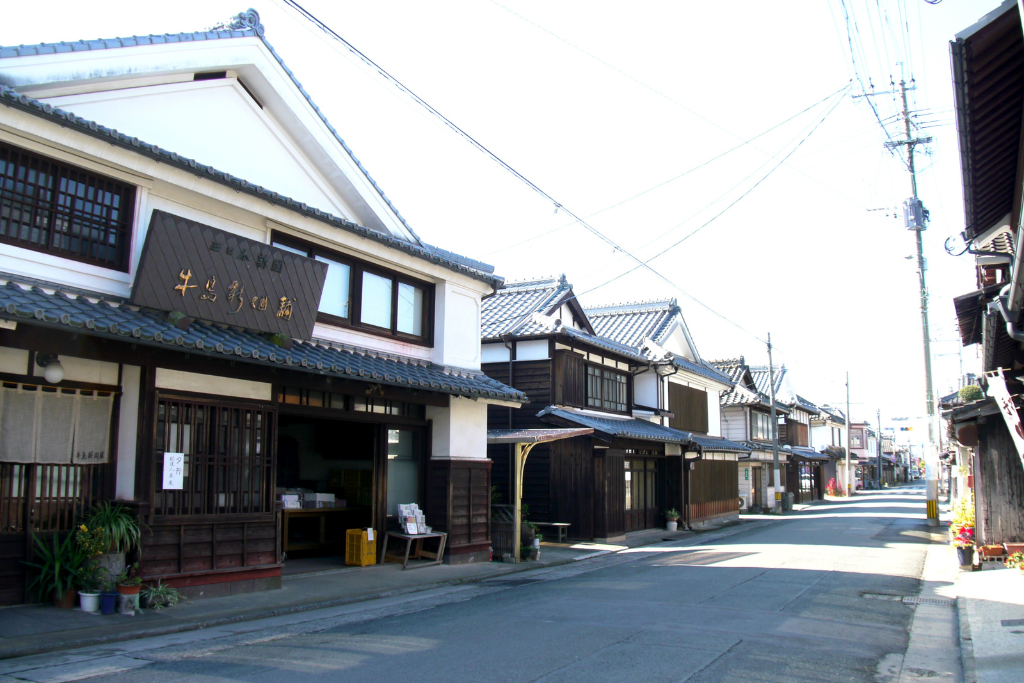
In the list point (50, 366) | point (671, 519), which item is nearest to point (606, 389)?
point (671, 519)

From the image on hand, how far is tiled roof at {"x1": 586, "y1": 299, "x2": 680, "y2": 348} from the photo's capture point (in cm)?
3108

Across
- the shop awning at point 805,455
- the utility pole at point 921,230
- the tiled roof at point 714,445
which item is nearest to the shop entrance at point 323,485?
the tiled roof at point 714,445

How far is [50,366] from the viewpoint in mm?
9039

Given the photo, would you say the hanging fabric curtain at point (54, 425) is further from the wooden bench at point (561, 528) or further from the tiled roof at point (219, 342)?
the wooden bench at point (561, 528)

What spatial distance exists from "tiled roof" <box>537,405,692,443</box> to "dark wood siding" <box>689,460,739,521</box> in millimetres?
3702

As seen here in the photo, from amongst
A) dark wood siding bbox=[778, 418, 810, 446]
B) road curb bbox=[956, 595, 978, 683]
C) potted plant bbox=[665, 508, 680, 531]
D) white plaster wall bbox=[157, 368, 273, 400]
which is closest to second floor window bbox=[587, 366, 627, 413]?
potted plant bbox=[665, 508, 680, 531]

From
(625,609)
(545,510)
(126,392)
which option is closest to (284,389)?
(126,392)

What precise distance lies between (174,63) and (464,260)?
9.16 meters

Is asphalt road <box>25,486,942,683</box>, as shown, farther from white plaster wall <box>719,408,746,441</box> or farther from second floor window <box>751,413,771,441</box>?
second floor window <box>751,413,771,441</box>

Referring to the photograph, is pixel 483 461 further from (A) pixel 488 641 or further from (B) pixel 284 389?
(A) pixel 488 641

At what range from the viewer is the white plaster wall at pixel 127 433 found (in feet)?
32.7

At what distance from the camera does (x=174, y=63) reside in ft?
37.4

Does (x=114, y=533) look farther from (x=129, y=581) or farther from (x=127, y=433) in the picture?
(x=127, y=433)

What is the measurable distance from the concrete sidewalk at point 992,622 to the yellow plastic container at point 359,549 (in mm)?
10097
